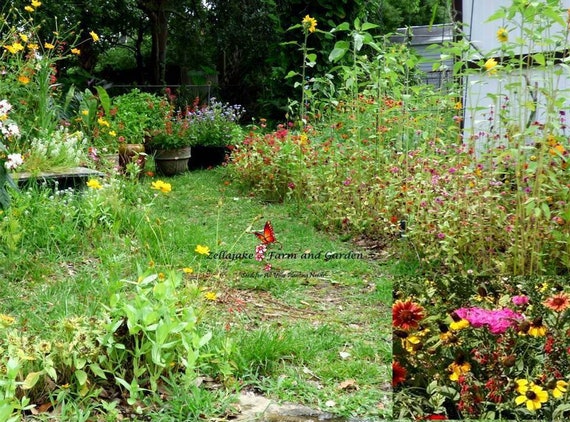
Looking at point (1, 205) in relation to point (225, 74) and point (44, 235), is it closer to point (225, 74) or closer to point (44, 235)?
point (44, 235)

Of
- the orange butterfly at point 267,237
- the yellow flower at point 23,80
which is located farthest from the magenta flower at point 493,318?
the yellow flower at point 23,80

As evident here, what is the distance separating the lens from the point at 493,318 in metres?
1.56

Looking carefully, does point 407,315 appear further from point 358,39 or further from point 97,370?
point 358,39

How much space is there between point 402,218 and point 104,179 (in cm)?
205

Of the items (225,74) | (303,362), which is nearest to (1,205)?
(303,362)

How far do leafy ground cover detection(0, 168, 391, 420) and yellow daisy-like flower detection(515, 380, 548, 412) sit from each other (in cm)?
53

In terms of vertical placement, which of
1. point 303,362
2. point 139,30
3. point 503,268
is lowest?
point 303,362

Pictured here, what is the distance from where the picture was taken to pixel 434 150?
3.94 m

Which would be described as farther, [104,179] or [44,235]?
[104,179]

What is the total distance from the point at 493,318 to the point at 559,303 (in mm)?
156

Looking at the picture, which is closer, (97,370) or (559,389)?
(559,389)

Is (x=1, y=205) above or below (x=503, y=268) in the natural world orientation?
above

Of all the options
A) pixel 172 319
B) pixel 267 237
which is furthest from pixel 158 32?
pixel 172 319

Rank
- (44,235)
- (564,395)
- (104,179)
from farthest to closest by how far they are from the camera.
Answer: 1. (104,179)
2. (44,235)
3. (564,395)
